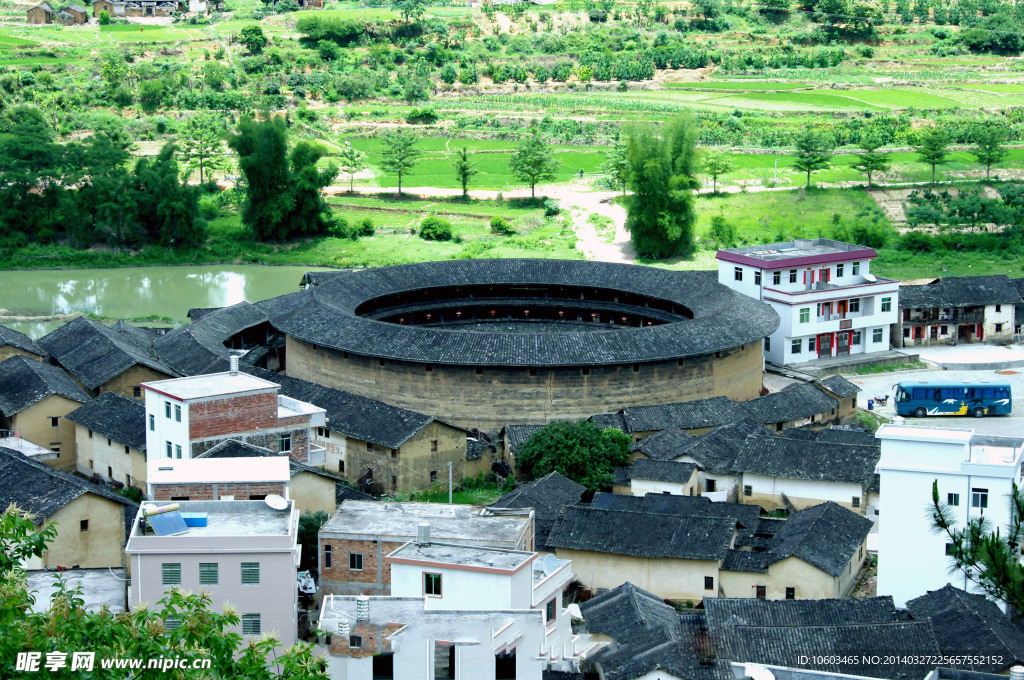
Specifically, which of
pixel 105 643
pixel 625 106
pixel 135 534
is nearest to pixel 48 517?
pixel 135 534

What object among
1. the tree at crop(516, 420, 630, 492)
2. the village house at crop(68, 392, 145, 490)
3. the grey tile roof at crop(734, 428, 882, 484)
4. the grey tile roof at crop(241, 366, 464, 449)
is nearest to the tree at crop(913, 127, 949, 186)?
the grey tile roof at crop(734, 428, 882, 484)

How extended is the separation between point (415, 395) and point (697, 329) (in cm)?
692

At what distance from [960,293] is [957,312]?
1.92ft

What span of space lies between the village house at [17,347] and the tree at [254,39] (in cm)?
5431

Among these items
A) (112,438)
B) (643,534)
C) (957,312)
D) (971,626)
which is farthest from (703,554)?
(957,312)

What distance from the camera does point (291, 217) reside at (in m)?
60.7

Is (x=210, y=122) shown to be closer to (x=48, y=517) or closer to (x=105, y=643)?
(x=48, y=517)

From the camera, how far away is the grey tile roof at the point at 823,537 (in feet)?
82.0

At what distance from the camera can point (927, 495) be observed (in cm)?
2362

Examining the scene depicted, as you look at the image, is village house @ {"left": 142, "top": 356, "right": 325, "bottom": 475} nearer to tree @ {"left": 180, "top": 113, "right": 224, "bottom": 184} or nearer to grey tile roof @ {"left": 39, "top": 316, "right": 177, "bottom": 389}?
grey tile roof @ {"left": 39, "top": 316, "right": 177, "bottom": 389}

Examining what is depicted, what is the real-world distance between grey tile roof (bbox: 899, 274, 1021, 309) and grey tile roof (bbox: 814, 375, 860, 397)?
8228 millimetres

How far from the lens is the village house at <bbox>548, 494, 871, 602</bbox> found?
24.9 meters

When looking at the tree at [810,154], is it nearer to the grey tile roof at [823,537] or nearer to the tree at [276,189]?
the tree at [276,189]

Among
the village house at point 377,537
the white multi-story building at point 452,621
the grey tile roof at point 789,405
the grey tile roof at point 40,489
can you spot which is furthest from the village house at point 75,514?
the grey tile roof at point 789,405
